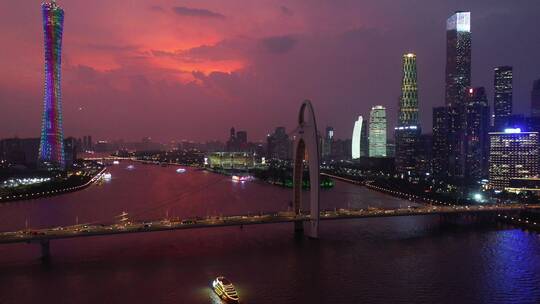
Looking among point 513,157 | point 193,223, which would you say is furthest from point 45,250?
point 513,157

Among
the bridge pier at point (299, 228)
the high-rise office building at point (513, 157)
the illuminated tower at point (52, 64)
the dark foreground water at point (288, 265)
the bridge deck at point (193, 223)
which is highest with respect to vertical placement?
the illuminated tower at point (52, 64)

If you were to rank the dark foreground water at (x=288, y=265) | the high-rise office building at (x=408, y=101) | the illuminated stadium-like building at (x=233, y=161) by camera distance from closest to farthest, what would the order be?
1. the dark foreground water at (x=288, y=265)
2. the high-rise office building at (x=408, y=101)
3. the illuminated stadium-like building at (x=233, y=161)

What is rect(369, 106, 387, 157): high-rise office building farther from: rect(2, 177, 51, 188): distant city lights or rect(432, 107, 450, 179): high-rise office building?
rect(2, 177, 51, 188): distant city lights

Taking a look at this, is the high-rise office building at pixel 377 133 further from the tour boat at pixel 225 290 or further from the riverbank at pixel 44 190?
the tour boat at pixel 225 290

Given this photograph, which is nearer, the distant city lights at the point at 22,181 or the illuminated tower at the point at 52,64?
the distant city lights at the point at 22,181

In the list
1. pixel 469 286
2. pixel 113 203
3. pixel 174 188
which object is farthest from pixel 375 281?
pixel 174 188

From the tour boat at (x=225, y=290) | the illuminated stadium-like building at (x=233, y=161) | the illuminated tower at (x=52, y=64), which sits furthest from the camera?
the illuminated stadium-like building at (x=233, y=161)

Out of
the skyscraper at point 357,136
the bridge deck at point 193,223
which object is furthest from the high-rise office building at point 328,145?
the bridge deck at point 193,223

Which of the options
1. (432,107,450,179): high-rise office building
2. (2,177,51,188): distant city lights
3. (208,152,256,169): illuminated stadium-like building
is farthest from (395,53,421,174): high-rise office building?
(2,177,51,188): distant city lights
